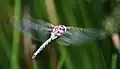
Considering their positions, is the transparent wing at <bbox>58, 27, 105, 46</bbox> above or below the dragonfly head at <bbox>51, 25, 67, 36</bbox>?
below

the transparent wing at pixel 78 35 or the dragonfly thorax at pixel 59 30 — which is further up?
the dragonfly thorax at pixel 59 30

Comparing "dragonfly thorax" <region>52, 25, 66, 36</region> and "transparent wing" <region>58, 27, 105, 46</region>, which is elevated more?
"dragonfly thorax" <region>52, 25, 66, 36</region>

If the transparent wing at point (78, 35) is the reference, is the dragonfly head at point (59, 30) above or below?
above

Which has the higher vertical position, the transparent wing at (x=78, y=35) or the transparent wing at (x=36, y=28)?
the transparent wing at (x=36, y=28)
